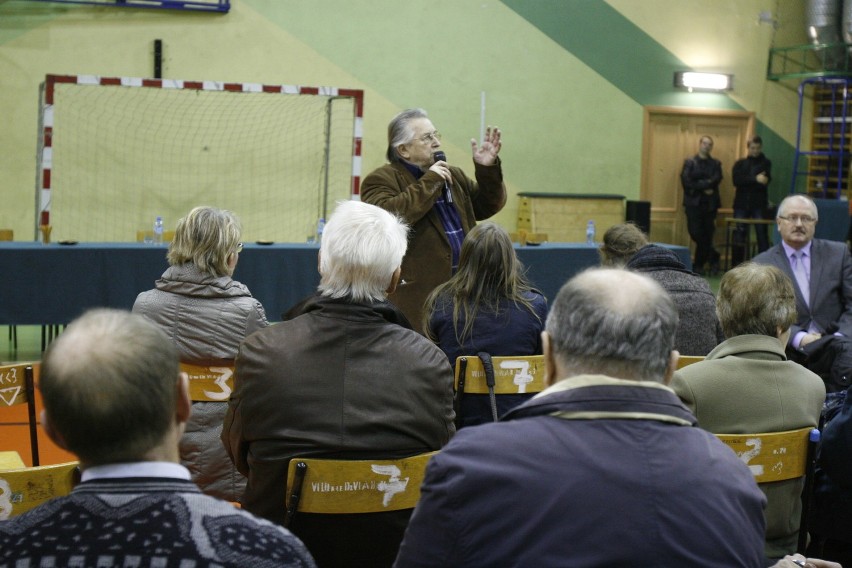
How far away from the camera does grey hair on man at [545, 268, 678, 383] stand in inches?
54.9

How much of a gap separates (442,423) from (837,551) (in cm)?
129

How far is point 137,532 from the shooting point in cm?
111

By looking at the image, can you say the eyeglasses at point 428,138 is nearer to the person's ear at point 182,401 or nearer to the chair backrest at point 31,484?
the chair backrest at point 31,484

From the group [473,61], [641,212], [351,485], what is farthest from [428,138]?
[641,212]

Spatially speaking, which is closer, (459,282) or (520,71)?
(459,282)

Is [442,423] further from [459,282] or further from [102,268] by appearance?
[102,268]

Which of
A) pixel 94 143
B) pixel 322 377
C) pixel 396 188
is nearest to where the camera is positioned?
pixel 322 377

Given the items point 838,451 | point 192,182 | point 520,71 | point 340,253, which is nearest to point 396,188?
point 340,253

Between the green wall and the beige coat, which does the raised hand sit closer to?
the beige coat

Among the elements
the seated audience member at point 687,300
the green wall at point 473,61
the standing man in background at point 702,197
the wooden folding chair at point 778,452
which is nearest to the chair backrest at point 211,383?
the wooden folding chair at point 778,452

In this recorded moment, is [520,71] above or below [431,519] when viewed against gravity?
above

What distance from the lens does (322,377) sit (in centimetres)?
210

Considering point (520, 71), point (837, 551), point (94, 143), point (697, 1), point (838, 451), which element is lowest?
point (837, 551)

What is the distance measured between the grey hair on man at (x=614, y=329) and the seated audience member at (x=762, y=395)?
3.32ft
